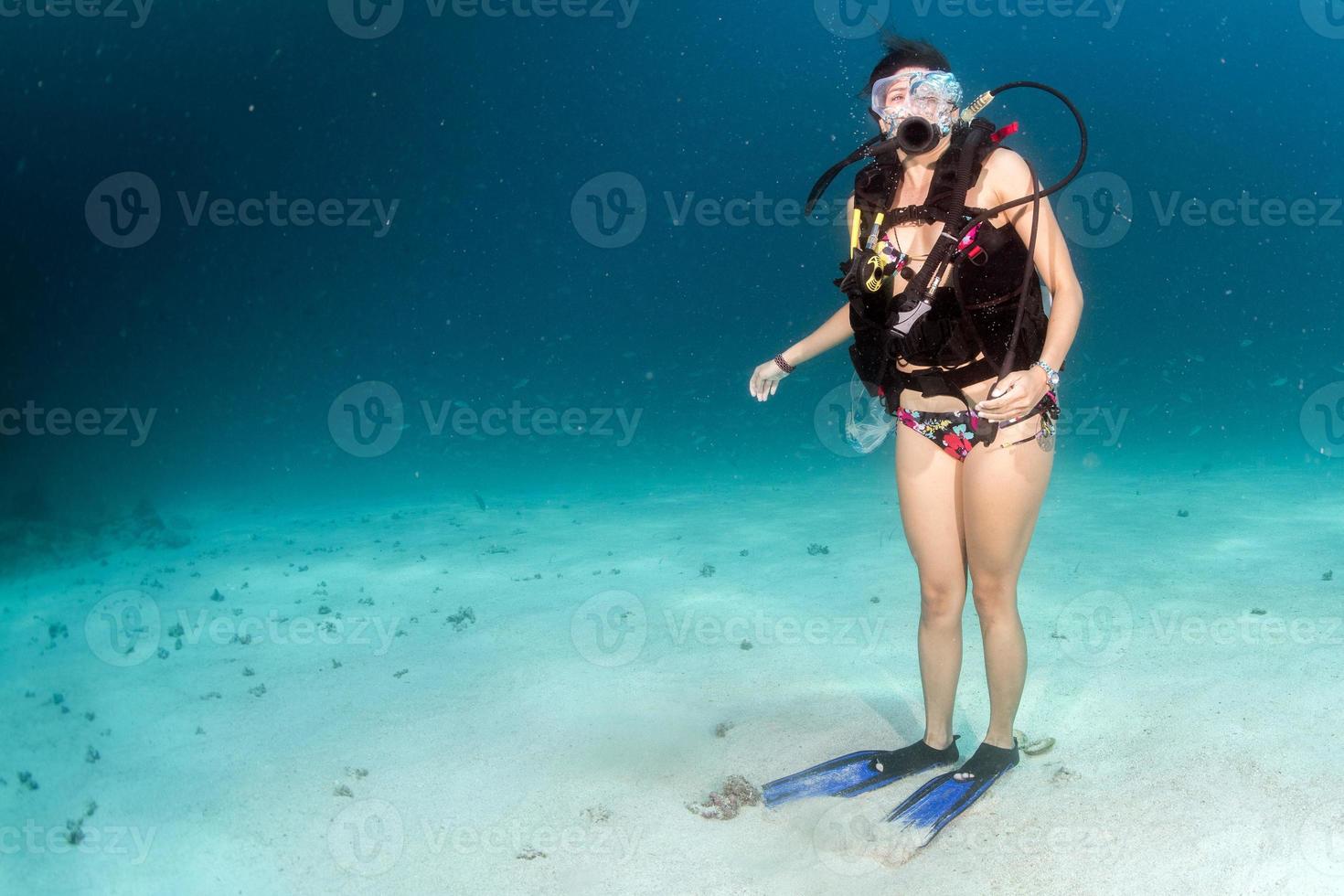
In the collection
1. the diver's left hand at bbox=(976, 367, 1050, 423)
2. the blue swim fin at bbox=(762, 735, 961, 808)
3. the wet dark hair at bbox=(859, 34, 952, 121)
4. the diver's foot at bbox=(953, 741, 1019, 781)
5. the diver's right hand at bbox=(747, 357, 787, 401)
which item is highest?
the wet dark hair at bbox=(859, 34, 952, 121)

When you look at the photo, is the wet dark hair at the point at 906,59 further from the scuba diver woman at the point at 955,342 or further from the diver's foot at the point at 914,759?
the diver's foot at the point at 914,759

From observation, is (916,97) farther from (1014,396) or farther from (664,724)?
(664,724)

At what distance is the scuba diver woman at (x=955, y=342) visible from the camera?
2.59 meters

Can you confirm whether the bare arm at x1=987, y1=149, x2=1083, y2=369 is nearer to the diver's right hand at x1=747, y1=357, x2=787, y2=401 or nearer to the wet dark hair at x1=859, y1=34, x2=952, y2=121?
the wet dark hair at x1=859, y1=34, x2=952, y2=121

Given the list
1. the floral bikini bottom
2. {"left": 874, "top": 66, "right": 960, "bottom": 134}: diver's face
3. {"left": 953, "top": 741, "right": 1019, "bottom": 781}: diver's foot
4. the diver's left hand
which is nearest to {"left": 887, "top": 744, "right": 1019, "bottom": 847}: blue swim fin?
{"left": 953, "top": 741, "right": 1019, "bottom": 781}: diver's foot

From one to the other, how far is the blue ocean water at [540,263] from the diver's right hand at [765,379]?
4.74ft

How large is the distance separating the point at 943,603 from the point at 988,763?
0.66 metres

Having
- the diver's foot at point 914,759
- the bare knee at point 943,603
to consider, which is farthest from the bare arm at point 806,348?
the diver's foot at point 914,759

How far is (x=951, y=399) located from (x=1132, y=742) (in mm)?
1961

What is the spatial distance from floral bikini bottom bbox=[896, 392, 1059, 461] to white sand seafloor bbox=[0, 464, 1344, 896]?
1441 millimetres

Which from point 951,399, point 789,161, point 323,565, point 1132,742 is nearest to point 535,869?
point 951,399

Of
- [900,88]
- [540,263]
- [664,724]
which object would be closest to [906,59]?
[900,88]

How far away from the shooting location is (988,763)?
311cm

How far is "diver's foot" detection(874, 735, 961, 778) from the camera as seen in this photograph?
3256mm
